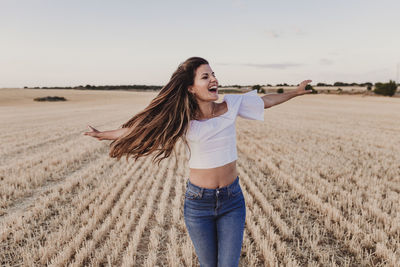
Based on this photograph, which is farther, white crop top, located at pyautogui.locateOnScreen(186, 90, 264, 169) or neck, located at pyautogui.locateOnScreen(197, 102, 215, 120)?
neck, located at pyautogui.locateOnScreen(197, 102, 215, 120)

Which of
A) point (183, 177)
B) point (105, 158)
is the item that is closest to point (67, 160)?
point (105, 158)

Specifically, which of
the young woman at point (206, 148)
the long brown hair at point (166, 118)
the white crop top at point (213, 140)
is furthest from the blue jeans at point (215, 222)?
the long brown hair at point (166, 118)

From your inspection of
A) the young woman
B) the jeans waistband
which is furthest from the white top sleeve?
the jeans waistband

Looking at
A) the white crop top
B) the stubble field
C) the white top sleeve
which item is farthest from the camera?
the stubble field

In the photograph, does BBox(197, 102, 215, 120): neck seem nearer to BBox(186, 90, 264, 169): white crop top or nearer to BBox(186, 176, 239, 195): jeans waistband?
BBox(186, 90, 264, 169): white crop top

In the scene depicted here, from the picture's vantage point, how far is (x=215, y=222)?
2.30 m

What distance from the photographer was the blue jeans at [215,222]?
2.22 metres

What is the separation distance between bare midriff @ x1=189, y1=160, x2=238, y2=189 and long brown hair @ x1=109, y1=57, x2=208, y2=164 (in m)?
0.30

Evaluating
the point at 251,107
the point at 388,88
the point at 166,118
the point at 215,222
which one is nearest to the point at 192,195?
the point at 215,222

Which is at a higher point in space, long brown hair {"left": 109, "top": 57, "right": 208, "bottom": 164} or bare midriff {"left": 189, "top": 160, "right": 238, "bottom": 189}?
long brown hair {"left": 109, "top": 57, "right": 208, "bottom": 164}

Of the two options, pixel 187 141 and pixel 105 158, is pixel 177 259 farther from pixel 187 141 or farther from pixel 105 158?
pixel 105 158

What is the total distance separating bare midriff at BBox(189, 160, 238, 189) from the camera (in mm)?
2252

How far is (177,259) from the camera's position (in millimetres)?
3527

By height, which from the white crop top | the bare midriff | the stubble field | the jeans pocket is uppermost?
the white crop top
